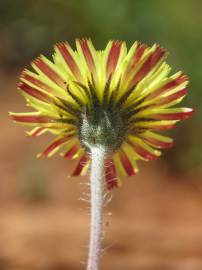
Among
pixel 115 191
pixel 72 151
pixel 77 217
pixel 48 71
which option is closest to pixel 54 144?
pixel 72 151

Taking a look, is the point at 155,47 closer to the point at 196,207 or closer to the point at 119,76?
the point at 119,76

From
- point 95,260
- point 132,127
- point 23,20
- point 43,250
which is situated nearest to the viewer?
point 95,260

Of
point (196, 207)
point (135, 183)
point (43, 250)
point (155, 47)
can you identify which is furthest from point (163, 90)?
point (135, 183)

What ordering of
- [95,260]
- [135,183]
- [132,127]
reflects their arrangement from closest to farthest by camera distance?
1. [95,260]
2. [132,127]
3. [135,183]

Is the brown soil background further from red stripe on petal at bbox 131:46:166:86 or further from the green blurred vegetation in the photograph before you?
red stripe on petal at bbox 131:46:166:86

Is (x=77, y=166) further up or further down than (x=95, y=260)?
further up

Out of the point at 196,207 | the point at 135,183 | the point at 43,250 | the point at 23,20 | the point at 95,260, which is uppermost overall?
the point at 23,20

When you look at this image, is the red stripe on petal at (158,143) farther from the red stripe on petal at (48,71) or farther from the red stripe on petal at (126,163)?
the red stripe on petal at (48,71)

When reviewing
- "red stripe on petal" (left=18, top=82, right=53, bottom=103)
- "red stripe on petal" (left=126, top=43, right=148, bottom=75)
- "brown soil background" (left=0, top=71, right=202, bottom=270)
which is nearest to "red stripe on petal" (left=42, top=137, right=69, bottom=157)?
"red stripe on petal" (left=18, top=82, right=53, bottom=103)
